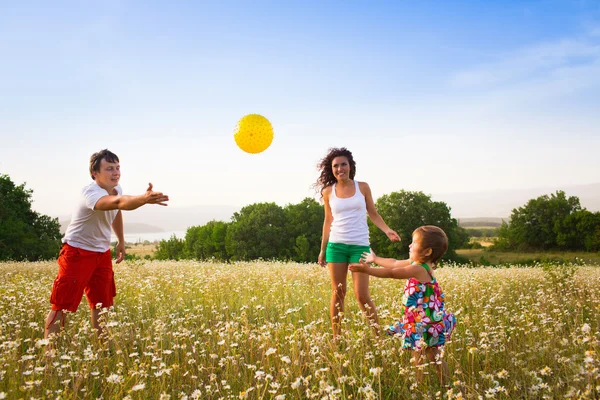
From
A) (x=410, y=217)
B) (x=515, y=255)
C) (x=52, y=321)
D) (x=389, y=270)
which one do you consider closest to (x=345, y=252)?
(x=389, y=270)

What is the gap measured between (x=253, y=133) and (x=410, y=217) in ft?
130

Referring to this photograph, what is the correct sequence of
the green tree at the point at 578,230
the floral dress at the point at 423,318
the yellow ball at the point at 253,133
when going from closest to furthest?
the floral dress at the point at 423,318, the yellow ball at the point at 253,133, the green tree at the point at 578,230

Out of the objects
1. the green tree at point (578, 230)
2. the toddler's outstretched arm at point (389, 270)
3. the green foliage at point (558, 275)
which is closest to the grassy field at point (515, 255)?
the green tree at point (578, 230)

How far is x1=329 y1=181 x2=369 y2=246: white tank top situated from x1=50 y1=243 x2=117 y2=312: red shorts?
2708 millimetres

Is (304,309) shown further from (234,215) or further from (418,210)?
(234,215)

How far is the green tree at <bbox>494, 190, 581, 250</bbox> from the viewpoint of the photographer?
5469 centimetres

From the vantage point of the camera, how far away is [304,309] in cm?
656

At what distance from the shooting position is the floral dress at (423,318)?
3.92 meters

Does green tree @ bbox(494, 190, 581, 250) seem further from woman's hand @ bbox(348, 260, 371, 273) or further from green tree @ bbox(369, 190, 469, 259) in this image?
woman's hand @ bbox(348, 260, 371, 273)

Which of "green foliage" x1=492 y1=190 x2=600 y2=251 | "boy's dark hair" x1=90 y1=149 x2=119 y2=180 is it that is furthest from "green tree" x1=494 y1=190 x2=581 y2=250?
"boy's dark hair" x1=90 y1=149 x2=119 y2=180

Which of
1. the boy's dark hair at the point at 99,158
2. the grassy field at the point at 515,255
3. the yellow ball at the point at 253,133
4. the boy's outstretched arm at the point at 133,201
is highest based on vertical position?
the yellow ball at the point at 253,133

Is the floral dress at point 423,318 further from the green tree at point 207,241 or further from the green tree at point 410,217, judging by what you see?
the green tree at point 207,241

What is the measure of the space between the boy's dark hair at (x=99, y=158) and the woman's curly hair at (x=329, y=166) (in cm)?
258

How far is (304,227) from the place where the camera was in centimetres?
4444
